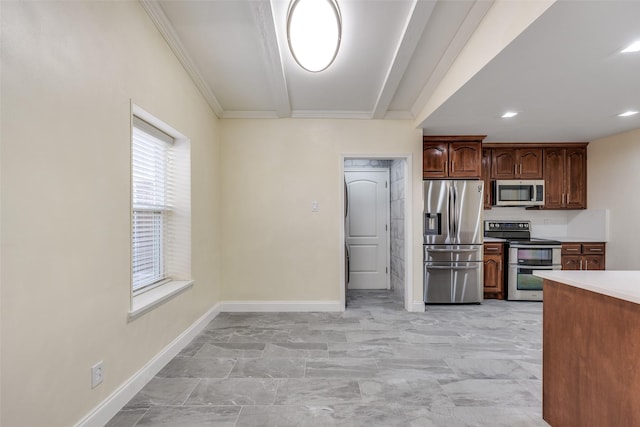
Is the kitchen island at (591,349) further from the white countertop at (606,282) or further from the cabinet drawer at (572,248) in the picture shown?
the cabinet drawer at (572,248)

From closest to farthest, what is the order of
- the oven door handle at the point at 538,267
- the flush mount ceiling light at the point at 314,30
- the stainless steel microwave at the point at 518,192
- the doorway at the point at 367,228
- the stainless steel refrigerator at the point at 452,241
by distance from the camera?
the flush mount ceiling light at the point at 314,30 < the stainless steel refrigerator at the point at 452,241 < the oven door handle at the point at 538,267 < the stainless steel microwave at the point at 518,192 < the doorway at the point at 367,228

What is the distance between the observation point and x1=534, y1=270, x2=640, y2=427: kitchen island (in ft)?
4.37

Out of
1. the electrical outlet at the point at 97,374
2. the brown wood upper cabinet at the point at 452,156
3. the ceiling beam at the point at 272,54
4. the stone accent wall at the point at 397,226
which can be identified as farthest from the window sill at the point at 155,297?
the brown wood upper cabinet at the point at 452,156

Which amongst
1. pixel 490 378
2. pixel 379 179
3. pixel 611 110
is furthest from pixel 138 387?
pixel 611 110

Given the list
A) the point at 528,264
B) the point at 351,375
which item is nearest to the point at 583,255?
the point at 528,264

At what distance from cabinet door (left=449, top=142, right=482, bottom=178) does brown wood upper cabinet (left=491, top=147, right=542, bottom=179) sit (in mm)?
713

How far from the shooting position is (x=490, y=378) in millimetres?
2361

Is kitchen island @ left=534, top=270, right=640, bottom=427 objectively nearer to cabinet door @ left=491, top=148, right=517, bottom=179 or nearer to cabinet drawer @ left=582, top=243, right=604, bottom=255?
cabinet door @ left=491, top=148, right=517, bottom=179

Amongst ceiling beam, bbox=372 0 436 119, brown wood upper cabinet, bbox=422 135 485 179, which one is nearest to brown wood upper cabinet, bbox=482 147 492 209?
brown wood upper cabinet, bbox=422 135 485 179

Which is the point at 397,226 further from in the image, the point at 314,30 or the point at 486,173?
the point at 314,30

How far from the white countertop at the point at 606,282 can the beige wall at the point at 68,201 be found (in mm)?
2521

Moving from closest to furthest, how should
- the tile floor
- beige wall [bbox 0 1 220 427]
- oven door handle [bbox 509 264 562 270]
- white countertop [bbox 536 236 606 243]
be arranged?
beige wall [bbox 0 1 220 427]
the tile floor
oven door handle [bbox 509 264 562 270]
white countertop [bbox 536 236 606 243]

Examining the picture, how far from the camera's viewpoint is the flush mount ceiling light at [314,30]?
1.64 m

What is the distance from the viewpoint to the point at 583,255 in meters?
4.50
